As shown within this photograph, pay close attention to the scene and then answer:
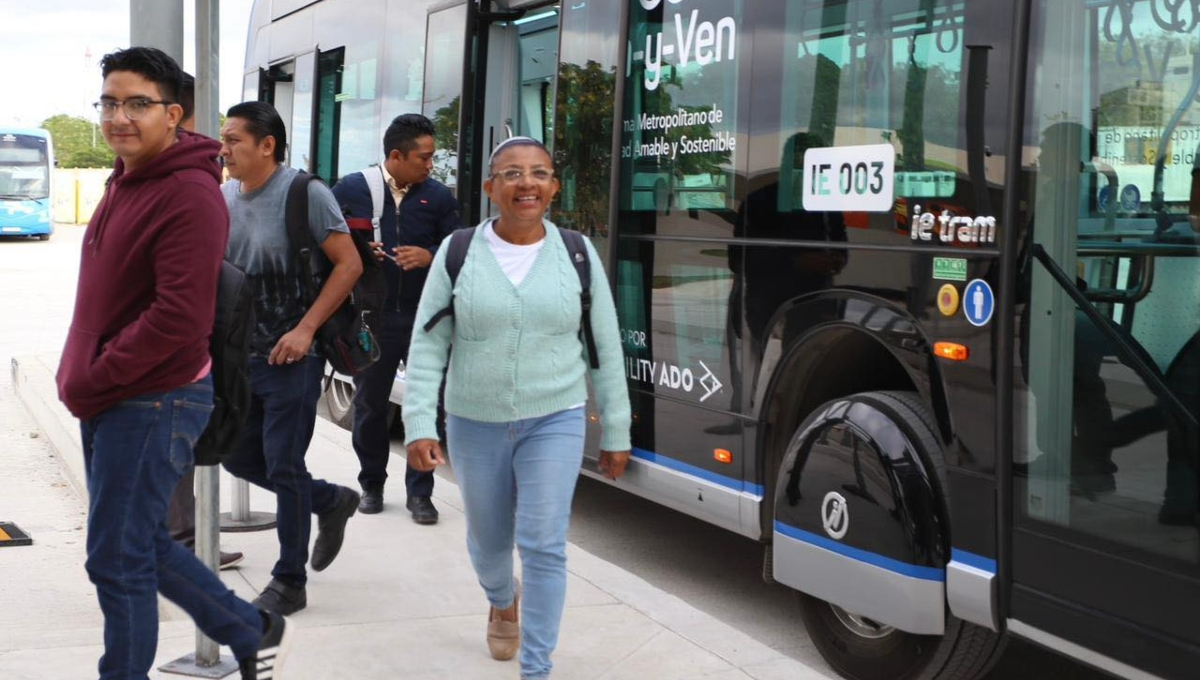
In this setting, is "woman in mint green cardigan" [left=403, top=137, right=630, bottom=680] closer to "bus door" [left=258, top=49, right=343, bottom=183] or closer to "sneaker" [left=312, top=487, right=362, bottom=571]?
"sneaker" [left=312, top=487, right=362, bottom=571]

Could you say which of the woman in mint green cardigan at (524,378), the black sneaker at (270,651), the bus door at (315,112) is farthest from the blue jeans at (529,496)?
the bus door at (315,112)

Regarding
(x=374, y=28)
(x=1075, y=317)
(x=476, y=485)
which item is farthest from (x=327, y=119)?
(x=1075, y=317)

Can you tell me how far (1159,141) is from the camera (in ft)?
12.9

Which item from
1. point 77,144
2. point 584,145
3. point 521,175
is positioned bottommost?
point 521,175

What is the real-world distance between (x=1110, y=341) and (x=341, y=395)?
26.2 feet

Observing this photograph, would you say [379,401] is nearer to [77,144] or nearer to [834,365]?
[834,365]

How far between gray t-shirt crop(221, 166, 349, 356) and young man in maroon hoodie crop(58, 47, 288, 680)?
4.91ft

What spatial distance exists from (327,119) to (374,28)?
1.26 metres

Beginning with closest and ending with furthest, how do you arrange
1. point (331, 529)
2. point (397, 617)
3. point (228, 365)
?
point (228, 365) → point (397, 617) → point (331, 529)

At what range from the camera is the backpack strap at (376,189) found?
7016 millimetres

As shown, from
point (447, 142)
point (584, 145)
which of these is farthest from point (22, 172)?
point (584, 145)

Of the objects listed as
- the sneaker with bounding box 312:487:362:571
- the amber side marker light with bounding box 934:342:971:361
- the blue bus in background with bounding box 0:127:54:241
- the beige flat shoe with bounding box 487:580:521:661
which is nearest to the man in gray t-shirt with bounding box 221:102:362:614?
the sneaker with bounding box 312:487:362:571

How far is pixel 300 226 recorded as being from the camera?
5.36 metres

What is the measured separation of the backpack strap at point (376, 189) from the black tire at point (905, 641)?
288 cm
